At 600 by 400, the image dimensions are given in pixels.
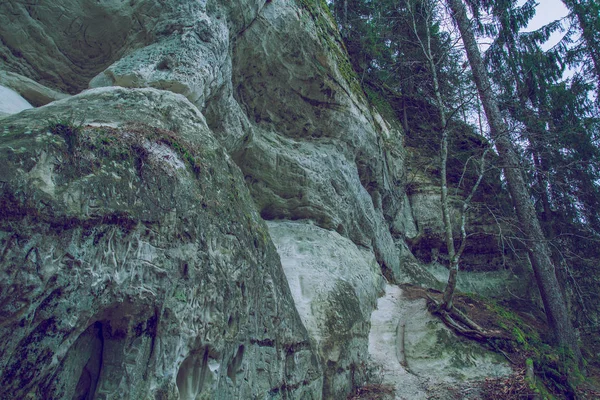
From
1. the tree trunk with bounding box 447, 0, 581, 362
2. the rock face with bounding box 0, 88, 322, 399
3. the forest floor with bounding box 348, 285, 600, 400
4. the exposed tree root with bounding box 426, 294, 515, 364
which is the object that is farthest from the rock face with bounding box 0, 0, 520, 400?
the tree trunk with bounding box 447, 0, 581, 362

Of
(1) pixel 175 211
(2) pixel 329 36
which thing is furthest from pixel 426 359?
(2) pixel 329 36

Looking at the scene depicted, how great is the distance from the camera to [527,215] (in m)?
10.5

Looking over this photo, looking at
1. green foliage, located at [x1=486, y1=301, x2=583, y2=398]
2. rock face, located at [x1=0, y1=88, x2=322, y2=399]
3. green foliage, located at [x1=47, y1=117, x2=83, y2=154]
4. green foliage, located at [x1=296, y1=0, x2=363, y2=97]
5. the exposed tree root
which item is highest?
green foliage, located at [x1=296, y1=0, x2=363, y2=97]

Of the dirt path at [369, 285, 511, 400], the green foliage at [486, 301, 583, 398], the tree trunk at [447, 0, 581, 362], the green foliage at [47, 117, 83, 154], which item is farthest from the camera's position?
the tree trunk at [447, 0, 581, 362]

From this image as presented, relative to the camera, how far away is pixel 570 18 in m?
14.7

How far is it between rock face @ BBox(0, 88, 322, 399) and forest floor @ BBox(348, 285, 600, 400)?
6.90 ft

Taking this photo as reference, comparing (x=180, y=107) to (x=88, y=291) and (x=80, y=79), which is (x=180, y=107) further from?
(x=80, y=79)

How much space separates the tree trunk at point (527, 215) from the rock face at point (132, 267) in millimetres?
6385

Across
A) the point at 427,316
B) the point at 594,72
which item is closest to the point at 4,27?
the point at 427,316

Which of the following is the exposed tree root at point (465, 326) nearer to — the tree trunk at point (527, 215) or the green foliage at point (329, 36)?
the tree trunk at point (527, 215)

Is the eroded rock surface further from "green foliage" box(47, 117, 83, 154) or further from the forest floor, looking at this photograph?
"green foliage" box(47, 117, 83, 154)

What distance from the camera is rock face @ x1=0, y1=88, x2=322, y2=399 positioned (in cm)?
262

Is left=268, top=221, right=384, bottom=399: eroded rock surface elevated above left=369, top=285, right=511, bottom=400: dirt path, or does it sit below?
above

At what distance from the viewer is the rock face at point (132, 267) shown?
2.62 meters
